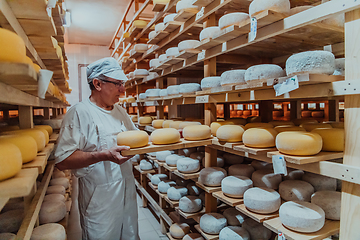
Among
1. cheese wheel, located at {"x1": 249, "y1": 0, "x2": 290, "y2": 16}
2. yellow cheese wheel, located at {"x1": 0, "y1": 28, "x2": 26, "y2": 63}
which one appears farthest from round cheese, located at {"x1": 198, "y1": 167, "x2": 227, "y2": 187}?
yellow cheese wheel, located at {"x1": 0, "y1": 28, "x2": 26, "y2": 63}

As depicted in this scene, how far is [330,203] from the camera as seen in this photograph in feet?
4.35

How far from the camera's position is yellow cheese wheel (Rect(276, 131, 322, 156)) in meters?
1.18

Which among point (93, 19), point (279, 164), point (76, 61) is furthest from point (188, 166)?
point (76, 61)

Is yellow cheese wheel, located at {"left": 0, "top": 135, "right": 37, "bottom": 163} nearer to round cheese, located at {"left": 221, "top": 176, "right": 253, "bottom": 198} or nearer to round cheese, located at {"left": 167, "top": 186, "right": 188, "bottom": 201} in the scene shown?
round cheese, located at {"left": 221, "top": 176, "right": 253, "bottom": 198}

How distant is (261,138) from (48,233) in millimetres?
1369

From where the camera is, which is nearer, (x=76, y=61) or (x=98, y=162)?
(x=98, y=162)

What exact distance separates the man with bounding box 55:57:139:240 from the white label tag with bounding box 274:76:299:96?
1.06 meters

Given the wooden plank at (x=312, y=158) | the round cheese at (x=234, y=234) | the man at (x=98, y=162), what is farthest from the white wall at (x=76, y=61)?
the wooden plank at (x=312, y=158)

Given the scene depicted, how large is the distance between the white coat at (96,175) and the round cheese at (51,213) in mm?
133

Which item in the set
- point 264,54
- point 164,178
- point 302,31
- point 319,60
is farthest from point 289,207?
point 164,178

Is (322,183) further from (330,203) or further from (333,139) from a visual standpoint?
(333,139)

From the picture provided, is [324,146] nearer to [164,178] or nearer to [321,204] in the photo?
[321,204]

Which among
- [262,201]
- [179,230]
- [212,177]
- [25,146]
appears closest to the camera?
[25,146]

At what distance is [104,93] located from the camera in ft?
5.62
